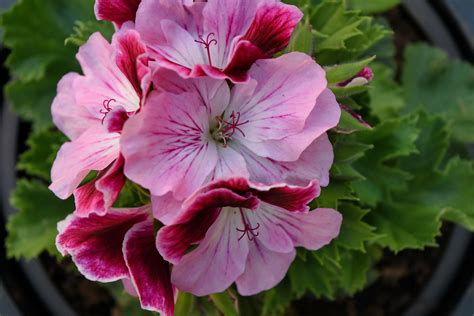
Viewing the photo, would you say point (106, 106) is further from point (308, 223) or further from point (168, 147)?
point (308, 223)

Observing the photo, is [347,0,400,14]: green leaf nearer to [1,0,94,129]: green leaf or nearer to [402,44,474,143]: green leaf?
[402,44,474,143]: green leaf

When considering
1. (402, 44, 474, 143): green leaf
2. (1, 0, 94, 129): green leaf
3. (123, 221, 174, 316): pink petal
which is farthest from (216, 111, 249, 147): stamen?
(402, 44, 474, 143): green leaf

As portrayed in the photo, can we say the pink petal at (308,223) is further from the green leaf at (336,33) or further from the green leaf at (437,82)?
the green leaf at (437,82)

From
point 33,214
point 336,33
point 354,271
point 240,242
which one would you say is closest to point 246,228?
point 240,242

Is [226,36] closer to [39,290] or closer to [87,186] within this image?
[87,186]

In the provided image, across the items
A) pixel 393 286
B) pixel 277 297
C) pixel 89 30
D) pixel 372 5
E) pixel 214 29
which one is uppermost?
pixel 214 29

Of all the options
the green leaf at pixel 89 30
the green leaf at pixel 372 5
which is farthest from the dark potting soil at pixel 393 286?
the green leaf at pixel 89 30
